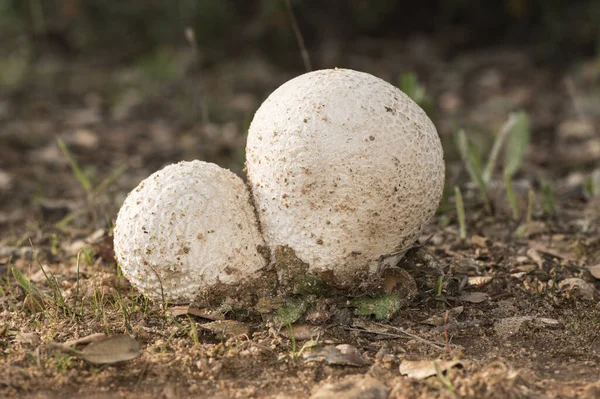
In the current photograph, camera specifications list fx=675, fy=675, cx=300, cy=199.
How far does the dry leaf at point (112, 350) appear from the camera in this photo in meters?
2.41

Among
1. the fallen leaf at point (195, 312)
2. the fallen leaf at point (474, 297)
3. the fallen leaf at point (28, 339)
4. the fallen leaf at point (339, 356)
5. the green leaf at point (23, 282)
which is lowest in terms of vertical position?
the fallen leaf at point (474, 297)

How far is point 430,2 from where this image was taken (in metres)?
7.86

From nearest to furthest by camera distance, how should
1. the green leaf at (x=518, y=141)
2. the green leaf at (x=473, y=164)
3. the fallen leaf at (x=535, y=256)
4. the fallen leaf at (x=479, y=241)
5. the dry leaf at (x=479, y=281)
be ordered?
the dry leaf at (x=479, y=281), the fallen leaf at (x=535, y=256), the fallen leaf at (x=479, y=241), the green leaf at (x=473, y=164), the green leaf at (x=518, y=141)

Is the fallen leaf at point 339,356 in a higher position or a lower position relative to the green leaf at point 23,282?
lower

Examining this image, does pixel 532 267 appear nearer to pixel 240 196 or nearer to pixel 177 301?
pixel 240 196

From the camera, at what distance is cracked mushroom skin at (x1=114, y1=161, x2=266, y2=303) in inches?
106

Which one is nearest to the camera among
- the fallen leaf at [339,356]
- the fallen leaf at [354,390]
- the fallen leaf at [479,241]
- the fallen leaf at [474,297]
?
the fallen leaf at [354,390]

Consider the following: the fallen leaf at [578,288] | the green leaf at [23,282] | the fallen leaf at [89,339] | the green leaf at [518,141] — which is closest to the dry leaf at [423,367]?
the fallen leaf at [578,288]

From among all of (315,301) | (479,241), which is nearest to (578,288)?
(479,241)

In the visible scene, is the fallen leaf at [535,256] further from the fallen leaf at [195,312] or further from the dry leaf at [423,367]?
the fallen leaf at [195,312]

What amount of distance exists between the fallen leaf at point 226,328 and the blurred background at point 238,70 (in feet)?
8.14

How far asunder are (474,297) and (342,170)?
874mm

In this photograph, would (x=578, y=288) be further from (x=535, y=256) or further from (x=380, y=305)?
(x=380, y=305)

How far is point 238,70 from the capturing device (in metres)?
7.41
